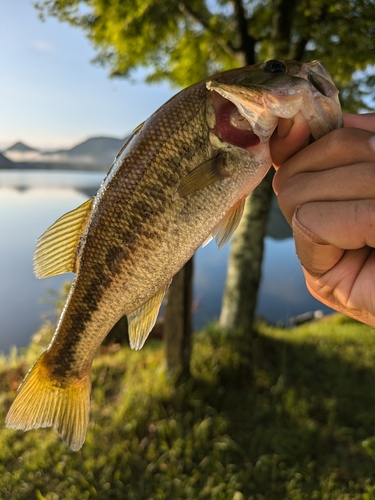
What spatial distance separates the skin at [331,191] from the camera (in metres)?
1.40

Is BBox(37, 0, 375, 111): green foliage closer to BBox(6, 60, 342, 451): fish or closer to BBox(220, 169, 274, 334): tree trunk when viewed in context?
BBox(220, 169, 274, 334): tree trunk

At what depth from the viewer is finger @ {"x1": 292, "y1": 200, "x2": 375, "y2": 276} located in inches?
54.6

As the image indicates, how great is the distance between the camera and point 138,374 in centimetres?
500

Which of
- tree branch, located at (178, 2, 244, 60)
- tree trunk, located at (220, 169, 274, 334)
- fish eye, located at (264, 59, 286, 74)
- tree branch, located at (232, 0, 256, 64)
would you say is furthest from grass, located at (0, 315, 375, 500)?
tree branch, located at (178, 2, 244, 60)

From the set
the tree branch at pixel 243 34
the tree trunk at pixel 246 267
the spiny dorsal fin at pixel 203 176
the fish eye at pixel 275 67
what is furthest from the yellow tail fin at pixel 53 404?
the tree branch at pixel 243 34

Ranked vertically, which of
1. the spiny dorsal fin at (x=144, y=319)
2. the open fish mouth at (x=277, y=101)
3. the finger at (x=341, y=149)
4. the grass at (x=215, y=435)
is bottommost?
the grass at (x=215, y=435)

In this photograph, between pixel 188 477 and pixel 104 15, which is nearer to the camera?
pixel 188 477

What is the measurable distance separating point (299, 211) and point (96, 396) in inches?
155

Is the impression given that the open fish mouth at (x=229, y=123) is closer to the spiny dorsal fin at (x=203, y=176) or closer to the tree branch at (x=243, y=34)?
the spiny dorsal fin at (x=203, y=176)

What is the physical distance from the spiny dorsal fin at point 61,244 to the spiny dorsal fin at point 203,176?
456 millimetres

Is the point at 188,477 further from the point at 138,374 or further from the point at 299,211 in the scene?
the point at 299,211

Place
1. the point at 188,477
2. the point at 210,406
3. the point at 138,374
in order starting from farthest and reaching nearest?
1. the point at 138,374
2. the point at 210,406
3. the point at 188,477

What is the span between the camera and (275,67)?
4.94 ft

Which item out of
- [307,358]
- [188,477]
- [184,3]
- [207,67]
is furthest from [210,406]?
[207,67]
